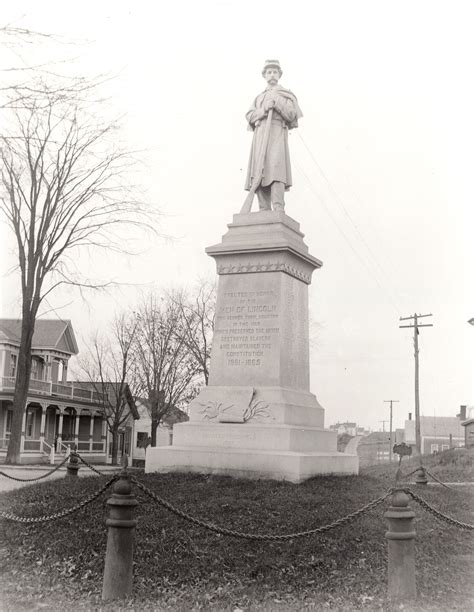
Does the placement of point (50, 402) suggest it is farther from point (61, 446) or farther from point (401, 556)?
point (401, 556)

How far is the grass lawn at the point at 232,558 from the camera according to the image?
5996 mm

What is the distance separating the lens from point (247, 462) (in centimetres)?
1052

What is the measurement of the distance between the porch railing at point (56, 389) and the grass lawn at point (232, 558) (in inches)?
1277

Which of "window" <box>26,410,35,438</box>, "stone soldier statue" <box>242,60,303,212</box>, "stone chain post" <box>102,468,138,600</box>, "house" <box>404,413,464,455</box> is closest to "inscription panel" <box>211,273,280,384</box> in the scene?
"stone soldier statue" <box>242,60,303,212</box>

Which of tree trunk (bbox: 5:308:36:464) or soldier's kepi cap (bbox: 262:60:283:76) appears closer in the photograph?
soldier's kepi cap (bbox: 262:60:283:76)

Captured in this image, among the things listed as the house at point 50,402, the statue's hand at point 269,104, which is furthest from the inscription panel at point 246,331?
the house at point 50,402

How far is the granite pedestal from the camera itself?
10711 mm

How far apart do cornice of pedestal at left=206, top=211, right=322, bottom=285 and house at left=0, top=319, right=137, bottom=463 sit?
28.9 meters

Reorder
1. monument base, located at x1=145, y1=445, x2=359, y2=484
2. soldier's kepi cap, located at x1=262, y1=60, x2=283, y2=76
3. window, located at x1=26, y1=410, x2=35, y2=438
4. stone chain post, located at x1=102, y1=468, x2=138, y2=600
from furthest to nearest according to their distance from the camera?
1. window, located at x1=26, y1=410, x2=35, y2=438
2. soldier's kepi cap, located at x1=262, y1=60, x2=283, y2=76
3. monument base, located at x1=145, y1=445, x2=359, y2=484
4. stone chain post, located at x1=102, y1=468, x2=138, y2=600

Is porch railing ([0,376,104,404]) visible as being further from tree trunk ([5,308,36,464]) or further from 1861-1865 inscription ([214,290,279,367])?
1861-1865 inscription ([214,290,279,367])

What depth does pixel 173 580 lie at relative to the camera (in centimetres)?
626

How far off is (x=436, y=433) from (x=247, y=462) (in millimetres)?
83781

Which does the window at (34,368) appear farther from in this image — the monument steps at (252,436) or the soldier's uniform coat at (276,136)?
the monument steps at (252,436)

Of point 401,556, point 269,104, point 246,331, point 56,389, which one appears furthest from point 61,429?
point 401,556
